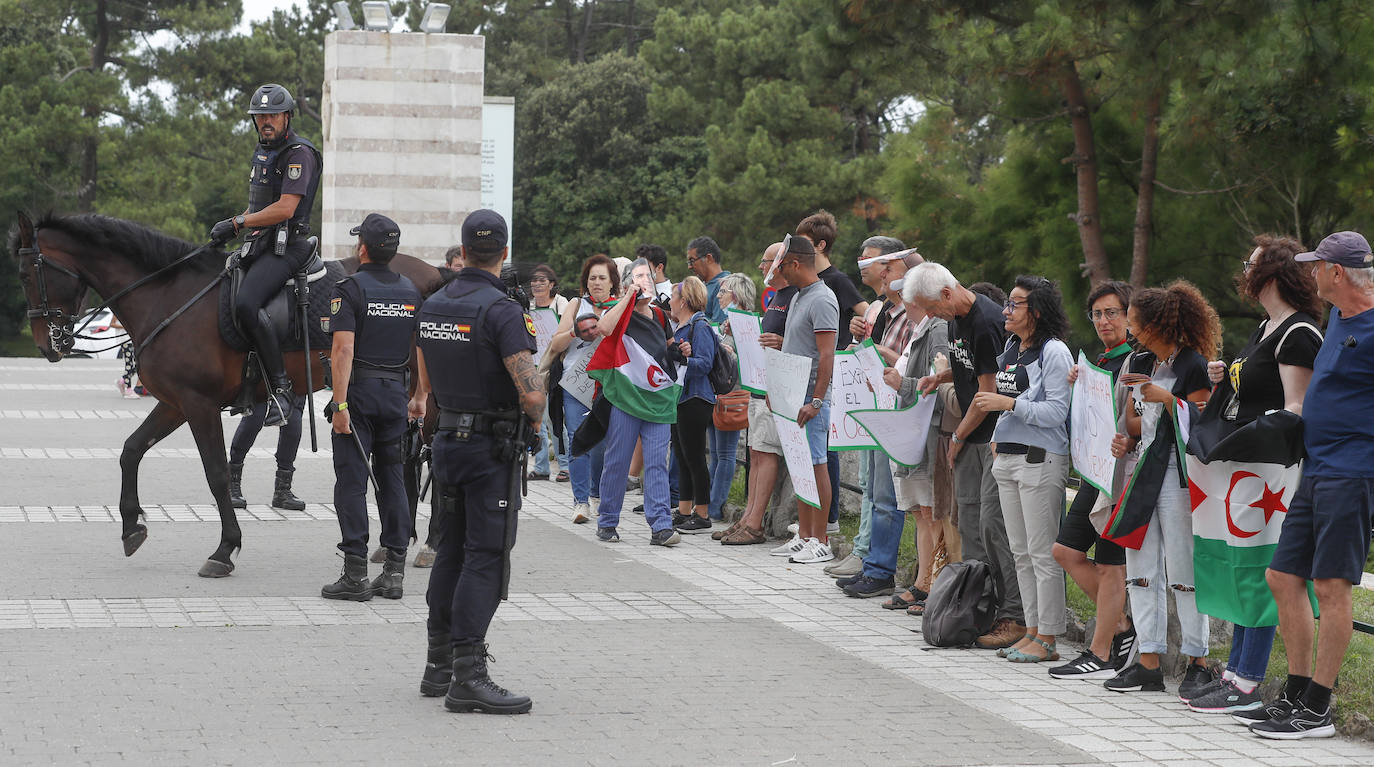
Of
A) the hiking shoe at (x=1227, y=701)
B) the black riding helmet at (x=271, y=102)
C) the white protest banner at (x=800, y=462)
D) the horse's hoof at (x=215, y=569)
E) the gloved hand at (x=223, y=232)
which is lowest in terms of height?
the horse's hoof at (x=215, y=569)

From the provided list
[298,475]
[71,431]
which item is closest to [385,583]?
[298,475]

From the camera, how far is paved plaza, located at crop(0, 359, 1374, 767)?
5.74 metres

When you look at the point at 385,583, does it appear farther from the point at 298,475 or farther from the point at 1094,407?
the point at 298,475

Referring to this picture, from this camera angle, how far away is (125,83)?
174 feet

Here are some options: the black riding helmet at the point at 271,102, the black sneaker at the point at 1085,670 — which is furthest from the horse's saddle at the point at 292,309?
the black sneaker at the point at 1085,670

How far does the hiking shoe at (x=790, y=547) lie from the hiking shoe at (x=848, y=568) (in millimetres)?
743

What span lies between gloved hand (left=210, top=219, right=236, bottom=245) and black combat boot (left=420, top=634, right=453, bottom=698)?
13.2 feet

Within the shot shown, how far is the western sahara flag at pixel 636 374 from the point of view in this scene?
10758mm

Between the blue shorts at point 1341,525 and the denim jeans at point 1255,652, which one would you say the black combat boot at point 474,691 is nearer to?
the denim jeans at point 1255,652

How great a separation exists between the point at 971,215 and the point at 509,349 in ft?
60.5

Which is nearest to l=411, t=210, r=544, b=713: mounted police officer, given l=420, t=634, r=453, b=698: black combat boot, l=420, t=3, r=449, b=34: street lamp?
l=420, t=634, r=453, b=698: black combat boot

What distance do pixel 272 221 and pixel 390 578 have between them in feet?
7.83

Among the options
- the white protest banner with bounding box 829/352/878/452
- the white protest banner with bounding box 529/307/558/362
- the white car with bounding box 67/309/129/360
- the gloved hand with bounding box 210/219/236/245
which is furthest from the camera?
the white protest banner with bounding box 529/307/558/362

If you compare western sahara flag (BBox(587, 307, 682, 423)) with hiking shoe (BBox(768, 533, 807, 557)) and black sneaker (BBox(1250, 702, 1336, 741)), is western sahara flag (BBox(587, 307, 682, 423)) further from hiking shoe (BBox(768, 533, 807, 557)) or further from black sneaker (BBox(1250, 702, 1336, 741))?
black sneaker (BBox(1250, 702, 1336, 741))
